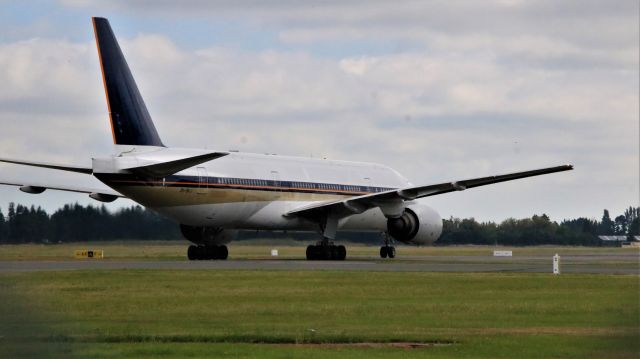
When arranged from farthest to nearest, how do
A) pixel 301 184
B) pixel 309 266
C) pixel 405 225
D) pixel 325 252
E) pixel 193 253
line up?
1. pixel 405 225
2. pixel 301 184
3. pixel 193 253
4. pixel 325 252
5. pixel 309 266

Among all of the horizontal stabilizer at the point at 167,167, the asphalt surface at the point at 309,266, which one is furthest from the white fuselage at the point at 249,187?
the asphalt surface at the point at 309,266

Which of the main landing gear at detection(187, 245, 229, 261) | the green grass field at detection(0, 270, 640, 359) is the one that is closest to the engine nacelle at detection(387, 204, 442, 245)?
the main landing gear at detection(187, 245, 229, 261)

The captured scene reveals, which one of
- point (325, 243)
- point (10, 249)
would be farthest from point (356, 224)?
point (10, 249)

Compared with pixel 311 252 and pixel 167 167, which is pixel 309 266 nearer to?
pixel 167 167

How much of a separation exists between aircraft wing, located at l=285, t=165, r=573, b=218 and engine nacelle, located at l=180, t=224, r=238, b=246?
3.23 meters

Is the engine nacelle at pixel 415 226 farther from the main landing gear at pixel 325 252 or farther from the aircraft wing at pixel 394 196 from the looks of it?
the main landing gear at pixel 325 252

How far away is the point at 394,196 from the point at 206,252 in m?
8.77

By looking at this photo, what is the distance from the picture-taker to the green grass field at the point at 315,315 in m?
6.52

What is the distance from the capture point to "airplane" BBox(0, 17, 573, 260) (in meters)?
43.3

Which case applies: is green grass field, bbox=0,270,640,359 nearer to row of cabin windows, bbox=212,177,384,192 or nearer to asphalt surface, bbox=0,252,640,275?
asphalt surface, bbox=0,252,640,275

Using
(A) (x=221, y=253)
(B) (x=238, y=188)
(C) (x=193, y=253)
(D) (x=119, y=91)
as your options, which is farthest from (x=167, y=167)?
(A) (x=221, y=253)

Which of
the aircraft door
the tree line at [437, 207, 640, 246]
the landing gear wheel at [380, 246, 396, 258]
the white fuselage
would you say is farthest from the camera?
the tree line at [437, 207, 640, 246]

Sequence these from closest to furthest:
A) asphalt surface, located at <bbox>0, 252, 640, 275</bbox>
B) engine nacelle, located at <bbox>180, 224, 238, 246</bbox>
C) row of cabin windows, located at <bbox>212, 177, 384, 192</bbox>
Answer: asphalt surface, located at <bbox>0, 252, 640, 275</bbox> → row of cabin windows, located at <bbox>212, 177, 384, 192</bbox> → engine nacelle, located at <bbox>180, 224, 238, 246</bbox>

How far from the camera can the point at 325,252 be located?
49875 mm
